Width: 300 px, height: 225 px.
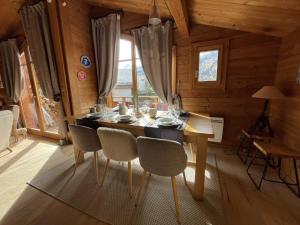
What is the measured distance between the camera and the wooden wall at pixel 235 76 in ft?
7.55

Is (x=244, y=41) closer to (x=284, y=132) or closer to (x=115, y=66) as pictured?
(x=284, y=132)

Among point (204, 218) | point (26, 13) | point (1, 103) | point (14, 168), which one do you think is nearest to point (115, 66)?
point (26, 13)

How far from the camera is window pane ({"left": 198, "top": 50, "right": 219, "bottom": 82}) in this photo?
2.58 metres

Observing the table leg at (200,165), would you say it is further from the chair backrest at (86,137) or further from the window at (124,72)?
the window at (124,72)

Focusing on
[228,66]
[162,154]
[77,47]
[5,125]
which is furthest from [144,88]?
[5,125]

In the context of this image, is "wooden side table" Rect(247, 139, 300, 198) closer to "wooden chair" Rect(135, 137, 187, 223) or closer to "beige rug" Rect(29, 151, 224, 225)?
"beige rug" Rect(29, 151, 224, 225)

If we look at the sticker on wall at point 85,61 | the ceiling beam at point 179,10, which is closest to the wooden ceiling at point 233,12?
the ceiling beam at point 179,10

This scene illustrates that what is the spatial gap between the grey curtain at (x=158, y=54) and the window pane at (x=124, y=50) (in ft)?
1.09

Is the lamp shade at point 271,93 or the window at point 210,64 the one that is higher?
the window at point 210,64

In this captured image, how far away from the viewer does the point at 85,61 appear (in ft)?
10.1

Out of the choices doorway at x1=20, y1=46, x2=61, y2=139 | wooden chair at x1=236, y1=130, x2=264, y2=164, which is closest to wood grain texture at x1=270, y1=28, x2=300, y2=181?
wooden chair at x1=236, y1=130, x2=264, y2=164

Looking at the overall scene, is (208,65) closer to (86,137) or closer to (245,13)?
(245,13)

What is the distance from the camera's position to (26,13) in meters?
2.62

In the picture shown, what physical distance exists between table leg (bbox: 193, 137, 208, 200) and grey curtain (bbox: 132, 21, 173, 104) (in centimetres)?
146
